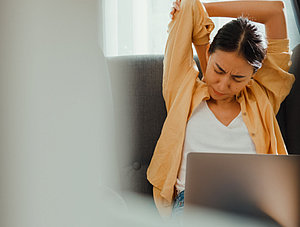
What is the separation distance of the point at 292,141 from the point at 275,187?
695 millimetres

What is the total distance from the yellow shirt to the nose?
0.07 metres

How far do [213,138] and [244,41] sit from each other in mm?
283

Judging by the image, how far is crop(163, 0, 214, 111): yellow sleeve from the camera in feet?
2.99

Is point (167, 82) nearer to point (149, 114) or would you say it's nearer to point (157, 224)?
point (149, 114)

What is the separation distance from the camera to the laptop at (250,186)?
0.38 meters

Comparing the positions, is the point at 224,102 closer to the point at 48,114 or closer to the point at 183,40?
the point at 183,40

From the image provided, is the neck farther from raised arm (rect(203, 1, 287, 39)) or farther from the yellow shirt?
raised arm (rect(203, 1, 287, 39))

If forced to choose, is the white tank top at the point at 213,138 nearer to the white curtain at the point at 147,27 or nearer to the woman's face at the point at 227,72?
the woman's face at the point at 227,72

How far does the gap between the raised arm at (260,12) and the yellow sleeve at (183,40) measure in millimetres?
108

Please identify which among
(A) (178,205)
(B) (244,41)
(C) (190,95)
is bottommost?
(A) (178,205)

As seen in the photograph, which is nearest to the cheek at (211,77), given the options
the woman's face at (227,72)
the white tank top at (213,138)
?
the woman's face at (227,72)

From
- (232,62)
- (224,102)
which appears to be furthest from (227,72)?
(224,102)

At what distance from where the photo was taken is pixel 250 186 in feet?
1.29

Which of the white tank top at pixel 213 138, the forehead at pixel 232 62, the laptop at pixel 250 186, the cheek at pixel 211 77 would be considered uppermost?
the forehead at pixel 232 62
